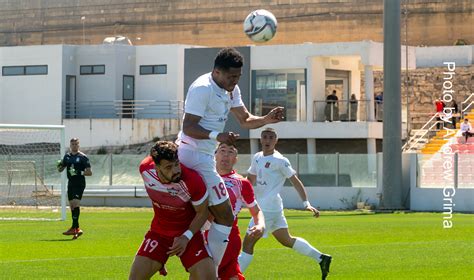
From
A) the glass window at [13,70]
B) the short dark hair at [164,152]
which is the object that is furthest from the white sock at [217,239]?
the glass window at [13,70]

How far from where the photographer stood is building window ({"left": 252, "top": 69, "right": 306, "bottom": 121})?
55.3m

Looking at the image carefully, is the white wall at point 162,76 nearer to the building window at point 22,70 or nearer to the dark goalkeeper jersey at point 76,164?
the building window at point 22,70

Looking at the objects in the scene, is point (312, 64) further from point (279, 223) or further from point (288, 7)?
point (279, 223)

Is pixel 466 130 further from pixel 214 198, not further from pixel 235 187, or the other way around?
pixel 214 198

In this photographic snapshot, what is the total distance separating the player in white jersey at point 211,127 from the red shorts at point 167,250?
18.5 inches

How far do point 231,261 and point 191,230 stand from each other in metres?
1.27

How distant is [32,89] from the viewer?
64938mm

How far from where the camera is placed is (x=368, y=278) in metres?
16.3

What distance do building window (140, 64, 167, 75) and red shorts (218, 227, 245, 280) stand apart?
2041 inches

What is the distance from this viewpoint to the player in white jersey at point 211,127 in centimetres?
1120

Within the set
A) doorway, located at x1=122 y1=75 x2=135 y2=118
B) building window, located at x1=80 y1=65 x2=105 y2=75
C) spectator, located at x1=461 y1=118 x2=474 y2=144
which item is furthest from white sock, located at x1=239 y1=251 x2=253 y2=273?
building window, located at x1=80 y1=65 x2=105 y2=75

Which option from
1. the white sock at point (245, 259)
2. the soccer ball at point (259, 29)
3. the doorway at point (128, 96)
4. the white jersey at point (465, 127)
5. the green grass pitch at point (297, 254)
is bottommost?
the green grass pitch at point (297, 254)

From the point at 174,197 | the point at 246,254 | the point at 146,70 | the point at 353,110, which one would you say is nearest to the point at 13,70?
the point at 146,70

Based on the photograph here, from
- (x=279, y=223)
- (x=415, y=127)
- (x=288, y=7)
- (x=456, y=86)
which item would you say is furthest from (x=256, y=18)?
(x=288, y=7)
